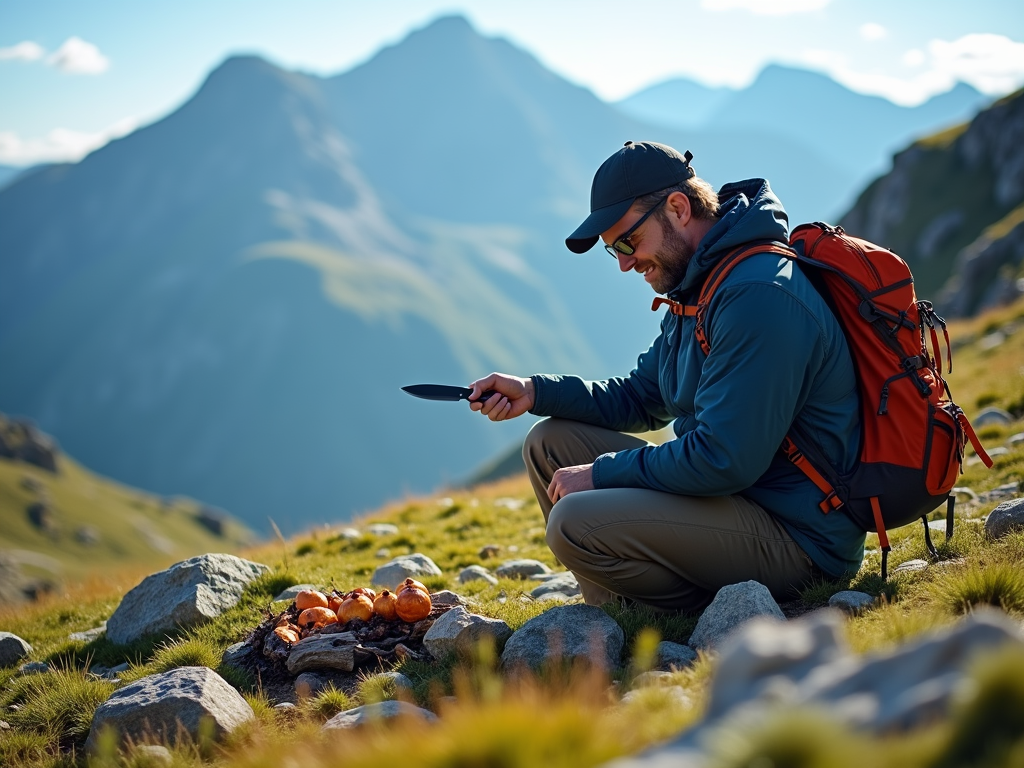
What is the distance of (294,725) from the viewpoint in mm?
5652

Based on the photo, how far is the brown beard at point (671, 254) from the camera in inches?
246

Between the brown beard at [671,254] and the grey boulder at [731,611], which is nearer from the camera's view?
the grey boulder at [731,611]

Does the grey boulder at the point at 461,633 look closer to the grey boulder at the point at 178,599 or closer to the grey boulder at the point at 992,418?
the grey boulder at the point at 178,599

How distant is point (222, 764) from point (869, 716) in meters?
3.75

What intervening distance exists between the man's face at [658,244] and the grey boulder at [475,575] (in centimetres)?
430

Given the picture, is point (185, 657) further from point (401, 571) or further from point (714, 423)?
point (714, 423)

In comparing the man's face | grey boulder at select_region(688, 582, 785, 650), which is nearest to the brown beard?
the man's face

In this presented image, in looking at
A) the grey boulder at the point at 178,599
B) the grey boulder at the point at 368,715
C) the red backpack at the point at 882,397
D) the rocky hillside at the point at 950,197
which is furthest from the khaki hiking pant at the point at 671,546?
the rocky hillside at the point at 950,197

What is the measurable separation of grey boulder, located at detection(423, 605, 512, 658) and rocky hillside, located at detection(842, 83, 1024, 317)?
154 feet

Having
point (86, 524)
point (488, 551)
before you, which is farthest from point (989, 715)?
point (86, 524)

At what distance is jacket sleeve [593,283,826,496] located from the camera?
17.4 feet

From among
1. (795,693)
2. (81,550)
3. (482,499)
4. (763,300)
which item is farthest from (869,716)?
(81,550)

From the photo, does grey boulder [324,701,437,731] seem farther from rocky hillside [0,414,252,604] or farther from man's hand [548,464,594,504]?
rocky hillside [0,414,252,604]

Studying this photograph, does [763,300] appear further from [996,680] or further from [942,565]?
[996,680]
